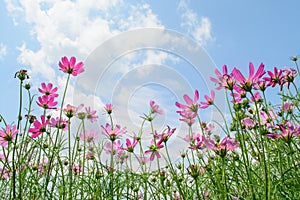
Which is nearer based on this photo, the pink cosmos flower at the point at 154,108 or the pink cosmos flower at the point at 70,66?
the pink cosmos flower at the point at 70,66

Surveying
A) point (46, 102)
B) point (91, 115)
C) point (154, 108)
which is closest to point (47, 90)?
point (46, 102)

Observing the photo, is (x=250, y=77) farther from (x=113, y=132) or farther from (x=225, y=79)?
(x=113, y=132)

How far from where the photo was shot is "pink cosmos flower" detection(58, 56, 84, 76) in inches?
57.4

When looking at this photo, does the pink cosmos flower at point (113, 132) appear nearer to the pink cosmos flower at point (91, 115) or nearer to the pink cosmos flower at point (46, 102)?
the pink cosmos flower at point (46, 102)

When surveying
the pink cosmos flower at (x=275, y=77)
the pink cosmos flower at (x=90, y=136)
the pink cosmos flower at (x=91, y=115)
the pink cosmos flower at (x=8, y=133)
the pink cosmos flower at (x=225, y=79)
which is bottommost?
the pink cosmos flower at (x=225, y=79)

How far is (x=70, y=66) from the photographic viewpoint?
1.47 metres

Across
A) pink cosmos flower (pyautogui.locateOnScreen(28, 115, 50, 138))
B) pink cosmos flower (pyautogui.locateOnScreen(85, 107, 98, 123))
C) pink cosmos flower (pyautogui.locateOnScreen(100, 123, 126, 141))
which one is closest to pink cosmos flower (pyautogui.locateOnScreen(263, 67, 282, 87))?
pink cosmos flower (pyautogui.locateOnScreen(100, 123, 126, 141))

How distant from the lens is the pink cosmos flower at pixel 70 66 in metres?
1.46

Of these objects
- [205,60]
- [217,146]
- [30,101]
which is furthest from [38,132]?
[205,60]

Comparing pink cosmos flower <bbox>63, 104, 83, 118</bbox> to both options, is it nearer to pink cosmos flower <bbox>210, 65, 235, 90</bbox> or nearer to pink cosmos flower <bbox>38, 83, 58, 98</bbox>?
pink cosmos flower <bbox>38, 83, 58, 98</bbox>

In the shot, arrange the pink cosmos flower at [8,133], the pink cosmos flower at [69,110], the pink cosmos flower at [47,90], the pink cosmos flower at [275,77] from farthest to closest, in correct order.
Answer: the pink cosmos flower at [47,90] → the pink cosmos flower at [69,110] → the pink cosmos flower at [8,133] → the pink cosmos flower at [275,77]

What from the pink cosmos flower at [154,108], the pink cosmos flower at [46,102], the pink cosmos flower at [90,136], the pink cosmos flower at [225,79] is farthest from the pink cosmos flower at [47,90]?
the pink cosmos flower at [225,79]

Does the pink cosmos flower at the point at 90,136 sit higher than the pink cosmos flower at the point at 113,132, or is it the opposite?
the pink cosmos flower at the point at 90,136

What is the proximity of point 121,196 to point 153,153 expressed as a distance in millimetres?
294
